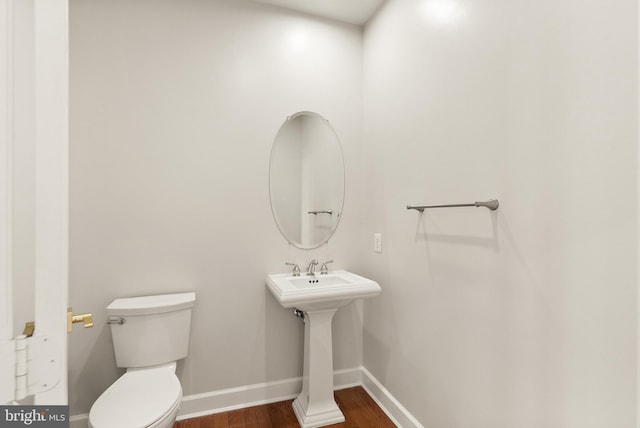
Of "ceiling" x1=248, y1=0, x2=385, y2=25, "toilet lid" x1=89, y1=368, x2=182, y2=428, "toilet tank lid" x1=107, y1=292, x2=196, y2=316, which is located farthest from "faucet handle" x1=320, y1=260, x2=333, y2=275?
"ceiling" x1=248, y1=0, x2=385, y2=25

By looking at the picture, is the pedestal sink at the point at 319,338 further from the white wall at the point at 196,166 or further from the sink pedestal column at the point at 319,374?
the white wall at the point at 196,166

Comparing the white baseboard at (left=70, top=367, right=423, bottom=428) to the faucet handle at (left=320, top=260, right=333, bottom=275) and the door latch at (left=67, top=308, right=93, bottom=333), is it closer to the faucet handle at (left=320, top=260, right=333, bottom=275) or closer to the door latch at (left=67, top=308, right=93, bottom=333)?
the faucet handle at (left=320, top=260, right=333, bottom=275)

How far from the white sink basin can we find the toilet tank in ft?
1.81

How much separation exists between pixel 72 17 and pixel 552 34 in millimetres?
2305

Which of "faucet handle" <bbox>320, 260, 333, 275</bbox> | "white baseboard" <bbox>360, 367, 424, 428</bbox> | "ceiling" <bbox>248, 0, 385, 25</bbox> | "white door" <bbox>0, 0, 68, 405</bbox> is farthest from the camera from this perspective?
"faucet handle" <bbox>320, 260, 333, 275</bbox>

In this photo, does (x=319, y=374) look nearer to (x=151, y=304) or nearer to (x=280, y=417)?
(x=280, y=417)

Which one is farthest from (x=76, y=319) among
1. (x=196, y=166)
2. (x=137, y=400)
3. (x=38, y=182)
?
(x=196, y=166)

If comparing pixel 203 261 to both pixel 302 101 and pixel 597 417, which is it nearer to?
pixel 302 101

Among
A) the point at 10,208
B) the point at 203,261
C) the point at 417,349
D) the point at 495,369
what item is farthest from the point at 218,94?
the point at 495,369

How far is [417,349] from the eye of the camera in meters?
1.68

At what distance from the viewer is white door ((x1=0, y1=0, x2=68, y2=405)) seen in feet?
1.77

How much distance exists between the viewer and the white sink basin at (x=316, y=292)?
1637 mm

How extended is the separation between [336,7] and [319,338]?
2.17 m

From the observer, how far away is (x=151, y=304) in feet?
5.45
